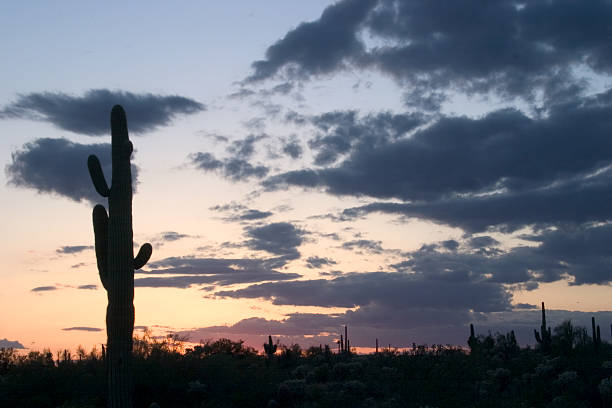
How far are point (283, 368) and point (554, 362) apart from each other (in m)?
13.8

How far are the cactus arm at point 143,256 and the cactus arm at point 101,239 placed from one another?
0.92 m

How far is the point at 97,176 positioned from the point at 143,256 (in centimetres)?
282

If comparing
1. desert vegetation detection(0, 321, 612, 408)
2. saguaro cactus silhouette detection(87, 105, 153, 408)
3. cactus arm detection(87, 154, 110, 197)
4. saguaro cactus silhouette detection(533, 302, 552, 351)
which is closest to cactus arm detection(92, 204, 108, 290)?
saguaro cactus silhouette detection(87, 105, 153, 408)

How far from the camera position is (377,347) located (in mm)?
49719

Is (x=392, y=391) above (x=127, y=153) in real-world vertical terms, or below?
below

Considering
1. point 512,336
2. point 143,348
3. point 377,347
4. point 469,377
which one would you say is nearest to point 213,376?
point 143,348

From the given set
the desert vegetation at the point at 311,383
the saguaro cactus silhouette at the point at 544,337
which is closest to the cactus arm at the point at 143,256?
the desert vegetation at the point at 311,383

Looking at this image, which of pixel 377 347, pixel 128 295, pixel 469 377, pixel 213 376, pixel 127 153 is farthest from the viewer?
pixel 377 347

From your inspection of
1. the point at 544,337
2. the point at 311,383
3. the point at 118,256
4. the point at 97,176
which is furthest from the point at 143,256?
the point at 544,337

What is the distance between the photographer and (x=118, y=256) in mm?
20844

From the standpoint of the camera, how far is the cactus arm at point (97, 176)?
2173cm

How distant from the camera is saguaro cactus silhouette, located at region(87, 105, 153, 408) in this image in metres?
20.2

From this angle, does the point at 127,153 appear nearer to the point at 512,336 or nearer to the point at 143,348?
the point at 143,348

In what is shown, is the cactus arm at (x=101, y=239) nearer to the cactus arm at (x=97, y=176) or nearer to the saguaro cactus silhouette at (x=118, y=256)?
the saguaro cactus silhouette at (x=118, y=256)
